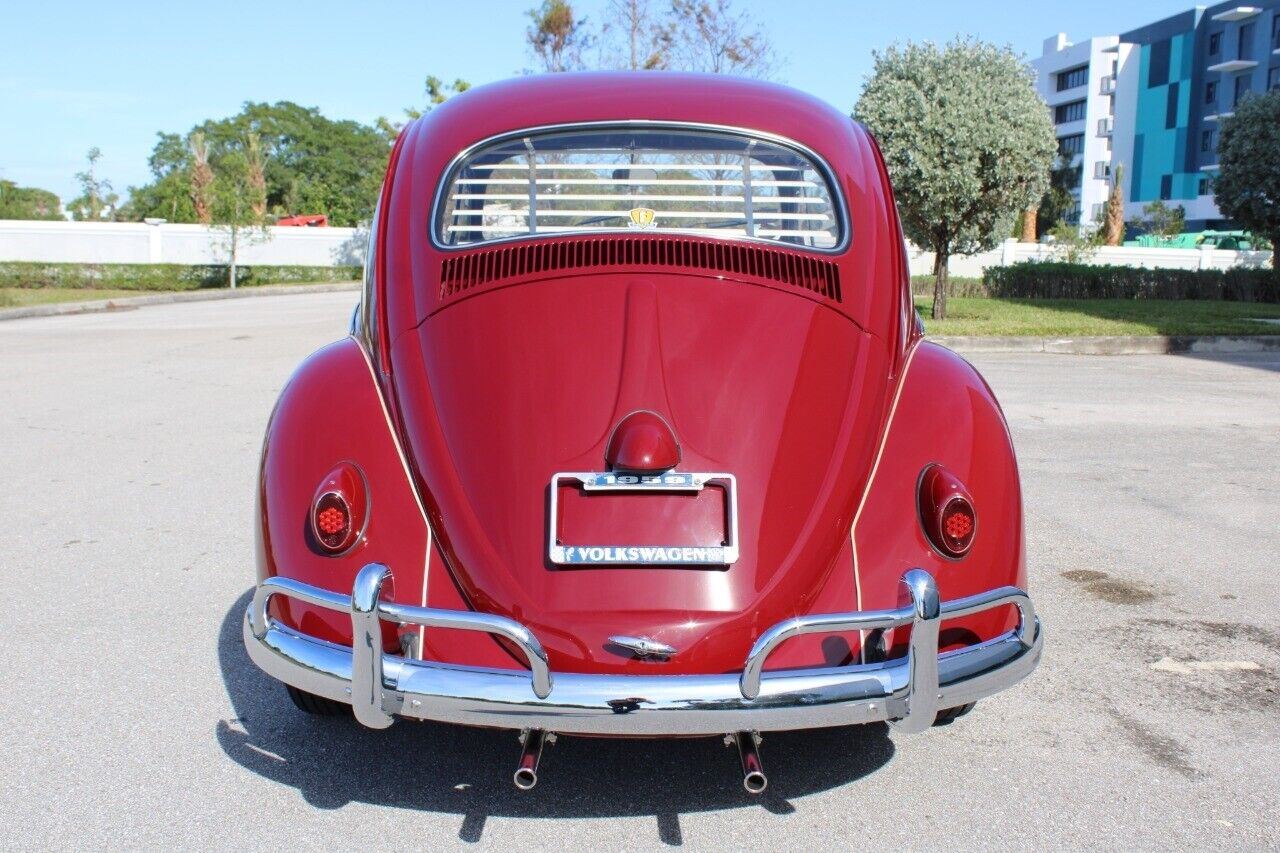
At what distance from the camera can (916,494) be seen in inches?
116

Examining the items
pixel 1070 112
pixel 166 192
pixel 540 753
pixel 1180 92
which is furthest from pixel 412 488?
pixel 1070 112

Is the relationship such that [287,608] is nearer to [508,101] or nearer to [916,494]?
[916,494]

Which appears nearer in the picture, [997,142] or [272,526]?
[272,526]

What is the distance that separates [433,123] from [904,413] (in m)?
1.80

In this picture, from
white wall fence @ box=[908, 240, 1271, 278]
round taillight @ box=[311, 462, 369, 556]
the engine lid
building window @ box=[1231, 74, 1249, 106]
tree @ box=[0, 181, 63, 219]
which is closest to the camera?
the engine lid

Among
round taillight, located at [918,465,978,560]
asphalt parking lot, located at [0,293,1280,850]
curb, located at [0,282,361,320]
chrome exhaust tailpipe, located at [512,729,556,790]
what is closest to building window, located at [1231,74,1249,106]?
curb, located at [0,282,361,320]

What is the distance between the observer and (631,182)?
3705 millimetres

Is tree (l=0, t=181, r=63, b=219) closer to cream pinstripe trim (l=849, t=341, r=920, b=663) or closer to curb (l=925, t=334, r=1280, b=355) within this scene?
curb (l=925, t=334, r=1280, b=355)

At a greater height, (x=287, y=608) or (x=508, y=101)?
(x=508, y=101)

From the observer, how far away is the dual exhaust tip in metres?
2.52

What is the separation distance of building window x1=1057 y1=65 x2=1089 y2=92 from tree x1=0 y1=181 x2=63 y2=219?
6554 cm

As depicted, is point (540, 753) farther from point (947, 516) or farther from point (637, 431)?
point (947, 516)

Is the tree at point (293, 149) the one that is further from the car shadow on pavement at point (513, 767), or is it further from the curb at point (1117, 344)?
the car shadow on pavement at point (513, 767)

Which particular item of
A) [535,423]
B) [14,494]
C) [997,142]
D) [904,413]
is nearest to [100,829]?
[535,423]
